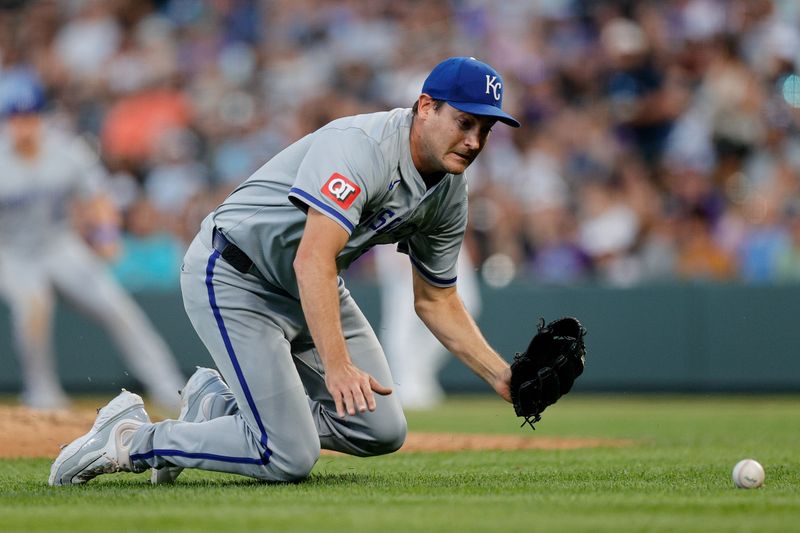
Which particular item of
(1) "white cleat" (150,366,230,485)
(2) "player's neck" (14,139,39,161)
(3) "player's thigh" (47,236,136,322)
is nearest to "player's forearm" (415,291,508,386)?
(1) "white cleat" (150,366,230,485)

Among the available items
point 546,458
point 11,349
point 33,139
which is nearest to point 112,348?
point 11,349

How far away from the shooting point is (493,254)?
504 inches

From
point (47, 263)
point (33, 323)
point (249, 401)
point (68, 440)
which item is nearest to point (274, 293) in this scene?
point (249, 401)

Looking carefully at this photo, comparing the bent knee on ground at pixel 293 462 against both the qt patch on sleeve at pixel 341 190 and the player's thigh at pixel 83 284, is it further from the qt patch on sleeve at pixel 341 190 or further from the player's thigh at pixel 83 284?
the player's thigh at pixel 83 284

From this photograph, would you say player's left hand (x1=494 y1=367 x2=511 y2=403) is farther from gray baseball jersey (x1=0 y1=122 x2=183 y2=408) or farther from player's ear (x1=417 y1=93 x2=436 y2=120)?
gray baseball jersey (x1=0 y1=122 x2=183 y2=408)

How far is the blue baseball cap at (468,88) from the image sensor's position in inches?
186

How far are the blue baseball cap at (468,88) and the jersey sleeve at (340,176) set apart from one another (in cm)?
33

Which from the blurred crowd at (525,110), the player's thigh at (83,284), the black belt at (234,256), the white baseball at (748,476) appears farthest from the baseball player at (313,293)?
the blurred crowd at (525,110)

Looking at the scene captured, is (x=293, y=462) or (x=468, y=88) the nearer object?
(x=468, y=88)

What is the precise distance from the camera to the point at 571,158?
13227mm

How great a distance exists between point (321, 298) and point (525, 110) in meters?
9.52

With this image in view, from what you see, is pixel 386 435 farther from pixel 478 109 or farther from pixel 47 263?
pixel 47 263

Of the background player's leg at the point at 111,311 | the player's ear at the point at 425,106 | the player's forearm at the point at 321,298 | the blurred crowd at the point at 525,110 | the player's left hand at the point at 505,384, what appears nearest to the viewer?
the player's forearm at the point at 321,298

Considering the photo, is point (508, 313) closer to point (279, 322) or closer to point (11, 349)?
point (11, 349)
